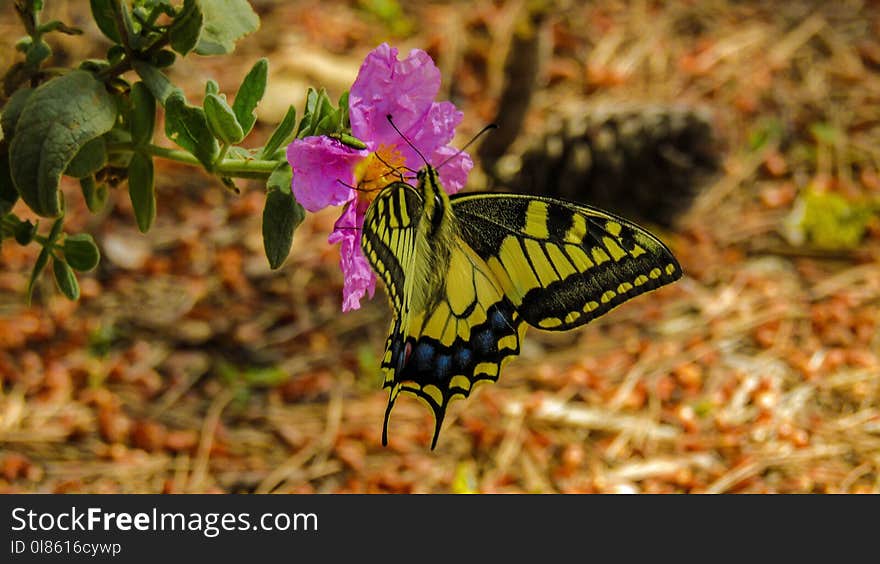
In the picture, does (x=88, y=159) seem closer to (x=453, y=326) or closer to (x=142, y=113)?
(x=142, y=113)

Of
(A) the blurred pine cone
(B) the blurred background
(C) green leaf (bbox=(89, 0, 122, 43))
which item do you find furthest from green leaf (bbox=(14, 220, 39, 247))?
(A) the blurred pine cone

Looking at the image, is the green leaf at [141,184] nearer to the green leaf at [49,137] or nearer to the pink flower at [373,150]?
the green leaf at [49,137]

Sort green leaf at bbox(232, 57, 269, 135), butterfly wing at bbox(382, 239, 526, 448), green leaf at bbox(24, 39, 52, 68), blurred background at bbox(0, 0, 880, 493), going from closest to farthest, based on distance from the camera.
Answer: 1. green leaf at bbox(232, 57, 269, 135)
2. green leaf at bbox(24, 39, 52, 68)
3. butterfly wing at bbox(382, 239, 526, 448)
4. blurred background at bbox(0, 0, 880, 493)

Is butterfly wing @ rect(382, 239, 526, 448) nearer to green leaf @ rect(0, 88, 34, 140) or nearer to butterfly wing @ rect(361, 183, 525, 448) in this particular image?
butterfly wing @ rect(361, 183, 525, 448)

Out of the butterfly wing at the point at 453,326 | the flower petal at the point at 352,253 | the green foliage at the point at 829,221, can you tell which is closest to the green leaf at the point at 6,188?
the flower petal at the point at 352,253

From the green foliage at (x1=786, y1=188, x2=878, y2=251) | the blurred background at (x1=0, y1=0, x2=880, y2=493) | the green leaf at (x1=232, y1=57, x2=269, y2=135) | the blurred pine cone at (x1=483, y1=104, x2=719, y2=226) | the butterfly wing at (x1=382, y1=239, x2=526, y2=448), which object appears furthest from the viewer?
the green foliage at (x1=786, y1=188, x2=878, y2=251)
